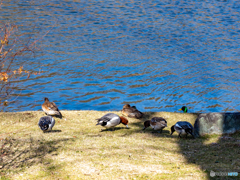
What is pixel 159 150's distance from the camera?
854 cm

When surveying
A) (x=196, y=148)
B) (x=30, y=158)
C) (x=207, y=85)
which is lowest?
(x=207, y=85)

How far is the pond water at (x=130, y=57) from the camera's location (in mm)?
16844

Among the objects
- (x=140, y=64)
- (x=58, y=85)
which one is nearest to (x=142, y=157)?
(x=58, y=85)

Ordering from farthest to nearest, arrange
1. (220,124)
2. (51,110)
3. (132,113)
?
(132,113)
(51,110)
(220,124)

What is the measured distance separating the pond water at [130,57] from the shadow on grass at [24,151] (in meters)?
4.54

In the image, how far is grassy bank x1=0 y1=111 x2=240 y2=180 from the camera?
666 cm

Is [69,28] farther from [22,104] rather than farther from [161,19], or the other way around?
[22,104]

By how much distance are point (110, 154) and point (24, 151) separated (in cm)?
237

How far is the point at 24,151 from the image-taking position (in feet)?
25.7

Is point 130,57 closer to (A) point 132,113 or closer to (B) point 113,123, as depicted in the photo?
(A) point 132,113

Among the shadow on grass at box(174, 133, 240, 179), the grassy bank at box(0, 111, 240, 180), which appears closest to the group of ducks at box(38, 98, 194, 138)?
the grassy bank at box(0, 111, 240, 180)

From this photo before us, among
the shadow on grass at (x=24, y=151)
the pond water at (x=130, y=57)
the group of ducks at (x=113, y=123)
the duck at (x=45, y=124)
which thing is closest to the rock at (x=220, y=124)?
the group of ducks at (x=113, y=123)

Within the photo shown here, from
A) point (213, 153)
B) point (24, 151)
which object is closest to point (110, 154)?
point (24, 151)

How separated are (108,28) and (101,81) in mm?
12185
